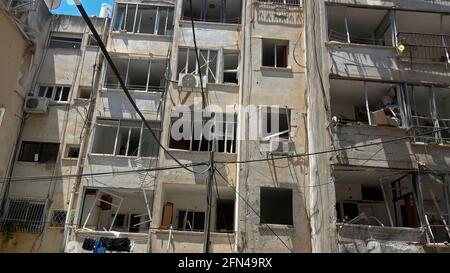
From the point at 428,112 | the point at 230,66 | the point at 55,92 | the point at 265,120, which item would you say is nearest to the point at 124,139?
the point at 55,92

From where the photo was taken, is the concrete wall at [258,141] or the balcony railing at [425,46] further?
the balcony railing at [425,46]

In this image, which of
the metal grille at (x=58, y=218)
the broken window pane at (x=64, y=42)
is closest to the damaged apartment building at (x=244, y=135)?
the metal grille at (x=58, y=218)

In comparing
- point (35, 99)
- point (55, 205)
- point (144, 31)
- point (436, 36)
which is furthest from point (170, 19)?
point (436, 36)

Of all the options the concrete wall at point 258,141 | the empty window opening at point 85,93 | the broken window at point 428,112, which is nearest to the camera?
the concrete wall at point 258,141

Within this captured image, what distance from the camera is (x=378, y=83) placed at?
18859mm

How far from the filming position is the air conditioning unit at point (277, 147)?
18.5 meters

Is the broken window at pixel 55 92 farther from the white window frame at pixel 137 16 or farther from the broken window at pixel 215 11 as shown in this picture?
the broken window at pixel 215 11

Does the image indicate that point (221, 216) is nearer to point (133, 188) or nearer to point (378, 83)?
point (133, 188)

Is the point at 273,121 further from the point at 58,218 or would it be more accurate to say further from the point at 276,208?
the point at 58,218

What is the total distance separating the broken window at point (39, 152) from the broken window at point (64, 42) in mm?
6015

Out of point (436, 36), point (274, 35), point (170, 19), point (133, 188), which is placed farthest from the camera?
point (170, 19)

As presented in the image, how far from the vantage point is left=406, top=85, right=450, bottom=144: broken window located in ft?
59.0

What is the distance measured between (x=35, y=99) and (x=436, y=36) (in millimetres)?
20452

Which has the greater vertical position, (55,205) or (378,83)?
(378,83)
